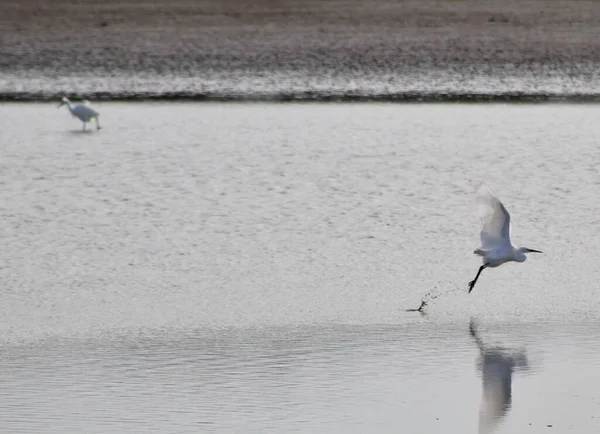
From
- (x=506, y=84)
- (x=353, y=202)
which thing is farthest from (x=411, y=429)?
(x=506, y=84)

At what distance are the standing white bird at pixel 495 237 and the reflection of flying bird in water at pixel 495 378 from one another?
26.4 inches

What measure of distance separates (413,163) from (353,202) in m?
2.04

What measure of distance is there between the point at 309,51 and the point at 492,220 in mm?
10932

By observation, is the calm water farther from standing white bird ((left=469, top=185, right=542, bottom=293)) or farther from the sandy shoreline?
the sandy shoreline

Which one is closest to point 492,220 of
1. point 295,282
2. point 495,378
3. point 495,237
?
point 495,237

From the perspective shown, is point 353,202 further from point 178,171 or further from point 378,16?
point 378,16

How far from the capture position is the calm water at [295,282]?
6820mm

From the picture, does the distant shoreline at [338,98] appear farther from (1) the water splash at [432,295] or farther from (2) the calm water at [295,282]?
(1) the water splash at [432,295]

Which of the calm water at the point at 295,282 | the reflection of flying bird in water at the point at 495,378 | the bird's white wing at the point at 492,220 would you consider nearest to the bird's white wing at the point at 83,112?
the calm water at the point at 295,282

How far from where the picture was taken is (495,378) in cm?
723

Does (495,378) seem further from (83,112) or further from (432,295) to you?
(83,112)

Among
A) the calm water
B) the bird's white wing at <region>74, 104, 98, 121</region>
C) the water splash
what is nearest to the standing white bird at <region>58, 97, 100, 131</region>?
the bird's white wing at <region>74, 104, 98, 121</region>

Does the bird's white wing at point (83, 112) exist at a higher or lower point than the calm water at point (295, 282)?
higher

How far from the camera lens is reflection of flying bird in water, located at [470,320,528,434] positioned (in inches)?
260
